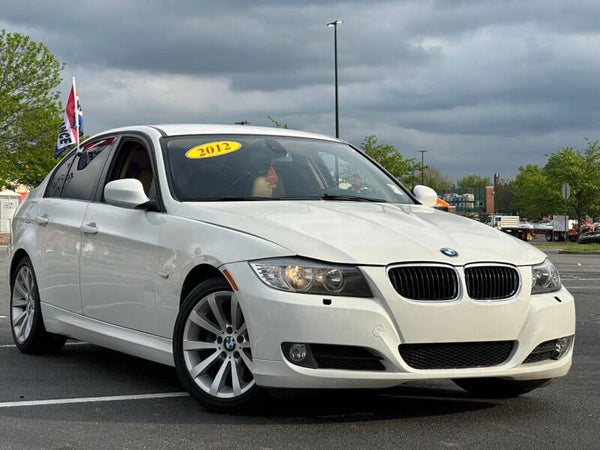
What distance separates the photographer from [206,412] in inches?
213

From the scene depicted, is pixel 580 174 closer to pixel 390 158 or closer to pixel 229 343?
pixel 390 158

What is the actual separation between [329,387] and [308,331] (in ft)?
1.06

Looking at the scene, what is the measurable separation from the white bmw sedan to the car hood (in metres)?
0.01

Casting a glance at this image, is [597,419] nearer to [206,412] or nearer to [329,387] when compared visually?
[329,387]

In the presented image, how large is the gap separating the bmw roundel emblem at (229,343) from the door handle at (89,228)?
1685 millimetres

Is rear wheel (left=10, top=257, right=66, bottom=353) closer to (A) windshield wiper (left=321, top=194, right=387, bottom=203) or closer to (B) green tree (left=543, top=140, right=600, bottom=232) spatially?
(A) windshield wiper (left=321, top=194, right=387, bottom=203)

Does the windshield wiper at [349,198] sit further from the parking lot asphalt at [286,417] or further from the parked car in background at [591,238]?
the parked car in background at [591,238]

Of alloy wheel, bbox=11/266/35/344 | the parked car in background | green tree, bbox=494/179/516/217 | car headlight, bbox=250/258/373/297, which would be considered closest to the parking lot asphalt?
car headlight, bbox=250/258/373/297

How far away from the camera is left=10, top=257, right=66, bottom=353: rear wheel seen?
7621 mm

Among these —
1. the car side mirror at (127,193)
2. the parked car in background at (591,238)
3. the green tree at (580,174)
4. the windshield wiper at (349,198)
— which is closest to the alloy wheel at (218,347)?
the car side mirror at (127,193)

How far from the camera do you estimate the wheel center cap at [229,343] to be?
530 centimetres

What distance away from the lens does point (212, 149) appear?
6484 millimetres

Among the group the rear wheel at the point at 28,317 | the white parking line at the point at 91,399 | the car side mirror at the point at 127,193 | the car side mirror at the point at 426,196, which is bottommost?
the white parking line at the point at 91,399

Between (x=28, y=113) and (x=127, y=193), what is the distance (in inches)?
1593
